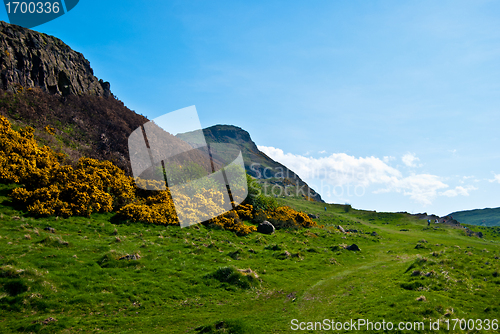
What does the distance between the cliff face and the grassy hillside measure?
24.3 meters

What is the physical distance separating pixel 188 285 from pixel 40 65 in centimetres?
4680

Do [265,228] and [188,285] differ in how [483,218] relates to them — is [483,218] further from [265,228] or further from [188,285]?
[188,285]

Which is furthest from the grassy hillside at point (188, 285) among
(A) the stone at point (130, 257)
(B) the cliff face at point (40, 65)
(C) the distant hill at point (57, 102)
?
(B) the cliff face at point (40, 65)

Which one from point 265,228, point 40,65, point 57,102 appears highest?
point 40,65

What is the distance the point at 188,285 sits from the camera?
18859mm

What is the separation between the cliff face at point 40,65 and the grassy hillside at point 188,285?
24319 millimetres

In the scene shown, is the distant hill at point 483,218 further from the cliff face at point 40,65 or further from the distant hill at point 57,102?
the cliff face at point 40,65

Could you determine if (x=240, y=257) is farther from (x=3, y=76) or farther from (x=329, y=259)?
(x=3, y=76)

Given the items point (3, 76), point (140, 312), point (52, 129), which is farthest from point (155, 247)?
point (3, 76)

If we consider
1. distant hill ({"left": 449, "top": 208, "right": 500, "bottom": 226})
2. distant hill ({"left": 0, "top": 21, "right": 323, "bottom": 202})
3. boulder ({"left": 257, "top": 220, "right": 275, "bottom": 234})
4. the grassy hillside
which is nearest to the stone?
the grassy hillside

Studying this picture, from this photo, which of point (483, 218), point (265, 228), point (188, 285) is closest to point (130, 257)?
point (188, 285)

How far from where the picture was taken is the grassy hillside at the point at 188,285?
Result: 1338 centimetres

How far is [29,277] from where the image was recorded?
14.9 meters

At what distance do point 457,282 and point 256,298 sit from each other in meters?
13.2
